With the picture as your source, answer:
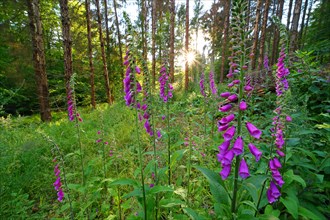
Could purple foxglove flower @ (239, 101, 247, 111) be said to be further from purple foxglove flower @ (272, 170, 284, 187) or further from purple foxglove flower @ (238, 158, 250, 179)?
purple foxglove flower @ (272, 170, 284, 187)

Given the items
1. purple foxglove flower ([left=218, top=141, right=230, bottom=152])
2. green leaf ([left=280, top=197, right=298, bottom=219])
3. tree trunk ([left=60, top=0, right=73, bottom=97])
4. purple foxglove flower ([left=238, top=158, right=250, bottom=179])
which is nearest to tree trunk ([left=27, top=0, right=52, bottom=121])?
tree trunk ([left=60, top=0, right=73, bottom=97])

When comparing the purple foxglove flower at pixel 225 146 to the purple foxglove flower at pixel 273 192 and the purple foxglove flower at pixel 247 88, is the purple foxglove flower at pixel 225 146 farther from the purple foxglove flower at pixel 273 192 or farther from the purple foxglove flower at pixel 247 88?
the purple foxglove flower at pixel 273 192

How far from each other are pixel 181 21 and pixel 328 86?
25069mm

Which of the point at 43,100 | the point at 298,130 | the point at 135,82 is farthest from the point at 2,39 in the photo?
the point at 298,130

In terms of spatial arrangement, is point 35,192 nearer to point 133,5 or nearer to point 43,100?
point 43,100

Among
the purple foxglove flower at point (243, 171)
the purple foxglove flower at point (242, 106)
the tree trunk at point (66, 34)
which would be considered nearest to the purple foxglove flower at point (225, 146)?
the purple foxglove flower at point (243, 171)

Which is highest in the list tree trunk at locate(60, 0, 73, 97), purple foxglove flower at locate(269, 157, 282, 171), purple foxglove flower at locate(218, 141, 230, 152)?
tree trunk at locate(60, 0, 73, 97)

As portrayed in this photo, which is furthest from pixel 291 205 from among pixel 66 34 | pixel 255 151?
pixel 66 34

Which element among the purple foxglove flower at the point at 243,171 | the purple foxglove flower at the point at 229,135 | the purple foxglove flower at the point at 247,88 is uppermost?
the purple foxglove flower at the point at 247,88

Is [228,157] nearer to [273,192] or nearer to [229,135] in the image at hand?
[229,135]

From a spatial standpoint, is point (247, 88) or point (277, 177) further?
point (277, 177)

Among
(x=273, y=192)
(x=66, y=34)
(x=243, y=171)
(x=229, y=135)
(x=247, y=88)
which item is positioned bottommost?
(x=273, y=192)

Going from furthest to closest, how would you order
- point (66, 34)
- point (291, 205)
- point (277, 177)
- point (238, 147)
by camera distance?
point (66, 34) → point (291, 205) → point (277, 177) → point (238, 147)

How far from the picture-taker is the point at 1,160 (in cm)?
278
